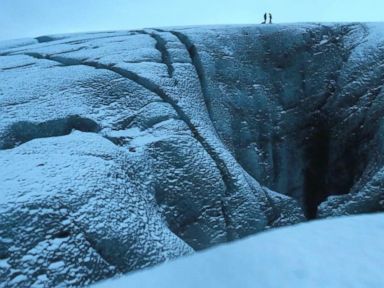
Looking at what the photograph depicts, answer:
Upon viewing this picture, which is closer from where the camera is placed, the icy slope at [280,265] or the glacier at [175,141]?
the icy slope at [280,265]

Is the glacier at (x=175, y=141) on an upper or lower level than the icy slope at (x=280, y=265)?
lower

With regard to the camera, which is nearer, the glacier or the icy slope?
the icy slope

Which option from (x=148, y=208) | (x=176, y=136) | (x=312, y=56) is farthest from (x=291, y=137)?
(x=148, y=208)

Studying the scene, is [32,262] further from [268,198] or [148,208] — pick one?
[268,198]

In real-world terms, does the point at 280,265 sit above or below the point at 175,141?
above

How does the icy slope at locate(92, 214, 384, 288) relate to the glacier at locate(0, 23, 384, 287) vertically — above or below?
above
